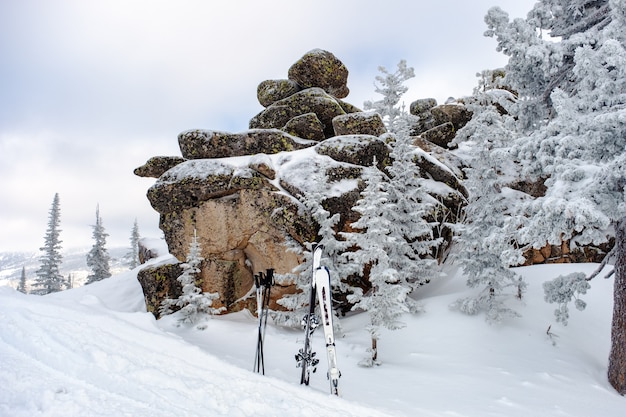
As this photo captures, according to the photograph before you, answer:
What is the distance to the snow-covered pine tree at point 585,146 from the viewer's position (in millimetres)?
6680

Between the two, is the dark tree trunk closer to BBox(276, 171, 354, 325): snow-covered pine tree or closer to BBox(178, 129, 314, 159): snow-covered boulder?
BBox(276, 171, 354, 325): snow-covered pine tree

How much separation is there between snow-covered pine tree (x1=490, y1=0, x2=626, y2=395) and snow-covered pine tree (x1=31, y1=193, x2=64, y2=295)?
129ft

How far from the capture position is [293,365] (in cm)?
995

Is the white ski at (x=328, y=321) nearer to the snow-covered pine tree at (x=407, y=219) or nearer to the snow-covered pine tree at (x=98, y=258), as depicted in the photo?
the snow-covered pine tree at (x=407, y=219)

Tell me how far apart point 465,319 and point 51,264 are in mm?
37874

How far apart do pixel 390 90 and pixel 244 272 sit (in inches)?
752

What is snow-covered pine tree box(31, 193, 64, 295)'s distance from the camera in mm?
32000

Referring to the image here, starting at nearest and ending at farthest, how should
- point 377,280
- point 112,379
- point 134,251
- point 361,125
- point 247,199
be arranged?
point 112,379, point 377,280, point 247,199, point 361,125, point 134,251

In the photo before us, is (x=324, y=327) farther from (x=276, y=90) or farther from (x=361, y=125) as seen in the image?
(x=276, y=90)

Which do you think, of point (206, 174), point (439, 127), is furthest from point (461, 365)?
point (439, 127)

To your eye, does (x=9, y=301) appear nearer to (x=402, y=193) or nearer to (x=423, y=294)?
(x=402, y=193)

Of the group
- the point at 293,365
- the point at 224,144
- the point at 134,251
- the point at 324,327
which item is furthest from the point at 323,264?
the point at 134,251

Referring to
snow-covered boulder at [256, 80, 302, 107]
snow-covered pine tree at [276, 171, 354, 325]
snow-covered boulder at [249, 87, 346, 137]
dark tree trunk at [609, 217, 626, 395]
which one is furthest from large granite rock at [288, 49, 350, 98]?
dark tree trunk at [609, 217, 626, 395]

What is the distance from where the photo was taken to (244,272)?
16.7 m
